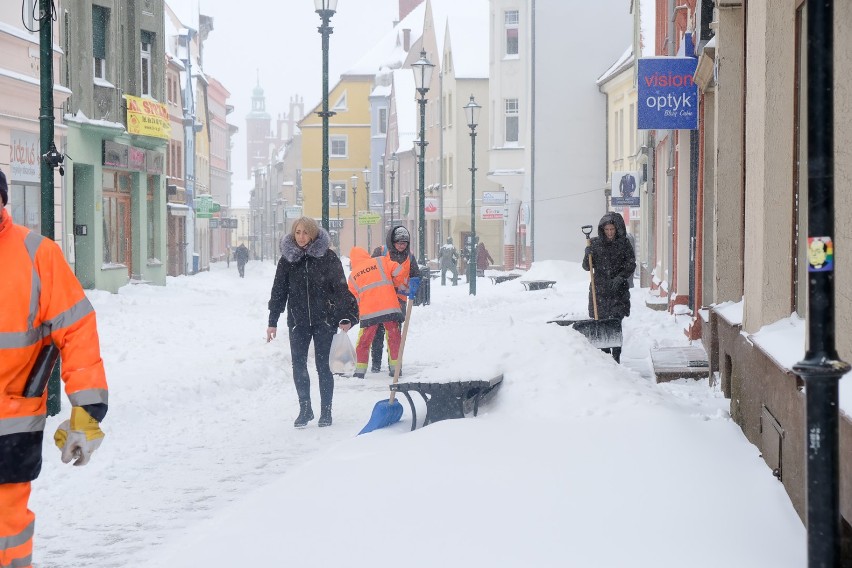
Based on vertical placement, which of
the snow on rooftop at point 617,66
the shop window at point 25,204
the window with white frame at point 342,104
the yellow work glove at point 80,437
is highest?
the window with white frame at point 342,104

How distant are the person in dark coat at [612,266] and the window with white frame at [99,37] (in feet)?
61.7

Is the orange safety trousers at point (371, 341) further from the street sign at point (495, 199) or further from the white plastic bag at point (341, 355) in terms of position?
the street sign at point (495, 199)

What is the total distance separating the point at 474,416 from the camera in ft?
27.3

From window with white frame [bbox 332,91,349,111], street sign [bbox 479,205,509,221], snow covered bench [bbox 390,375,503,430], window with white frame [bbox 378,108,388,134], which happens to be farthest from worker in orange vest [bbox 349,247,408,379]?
window with white frame [bbox 332,91,349,111]

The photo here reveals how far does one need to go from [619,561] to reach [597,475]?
1180mm

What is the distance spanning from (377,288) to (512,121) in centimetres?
3949

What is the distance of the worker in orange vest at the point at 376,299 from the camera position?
1275 cm

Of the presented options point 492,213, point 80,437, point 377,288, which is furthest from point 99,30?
point 80,437

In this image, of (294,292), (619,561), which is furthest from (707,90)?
(619,561)

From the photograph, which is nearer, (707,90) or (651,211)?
(707,90)

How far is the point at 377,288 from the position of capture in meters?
12.8

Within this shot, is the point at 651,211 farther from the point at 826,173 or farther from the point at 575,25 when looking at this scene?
the point at 826,173

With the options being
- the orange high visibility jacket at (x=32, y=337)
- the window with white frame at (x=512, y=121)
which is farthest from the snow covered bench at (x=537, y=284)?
the orange high visibility jacket at (x=32, y=337)

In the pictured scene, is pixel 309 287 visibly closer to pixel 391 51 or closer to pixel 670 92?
pixel 670 92
